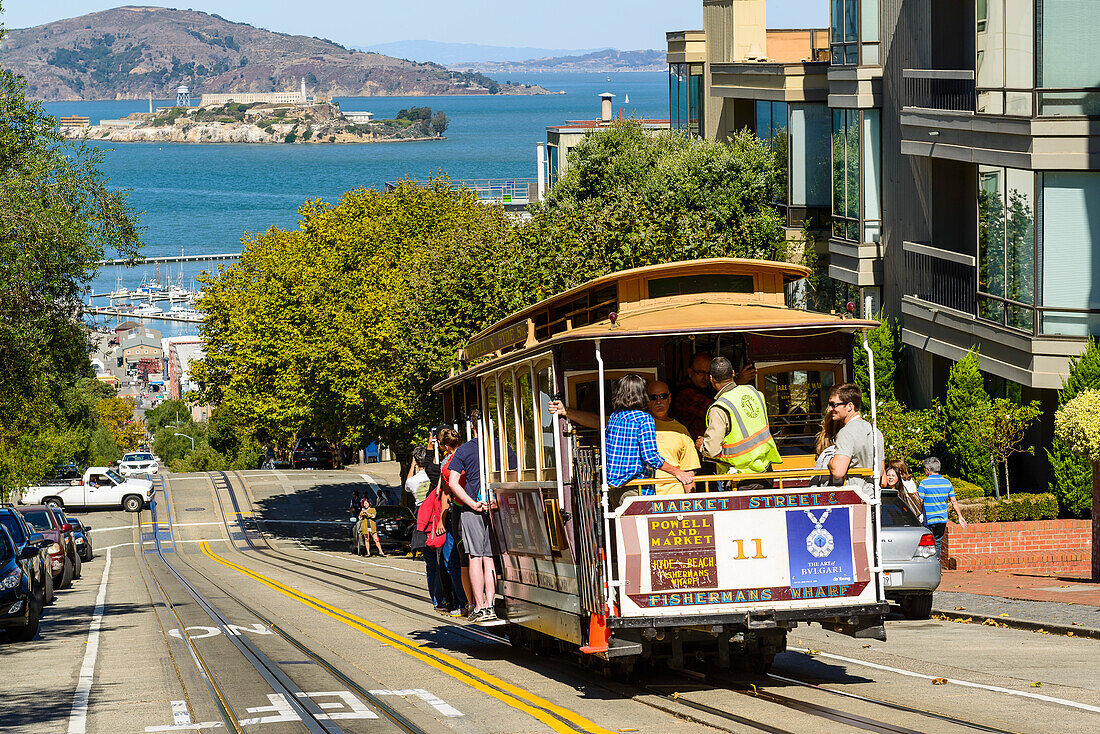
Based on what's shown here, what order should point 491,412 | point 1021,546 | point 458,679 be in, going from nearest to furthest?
point 458,679 < point 491,412 < point 1021,546

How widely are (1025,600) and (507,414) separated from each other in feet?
25.0

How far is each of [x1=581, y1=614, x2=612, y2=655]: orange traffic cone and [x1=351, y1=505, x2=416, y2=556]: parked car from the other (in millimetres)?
25630

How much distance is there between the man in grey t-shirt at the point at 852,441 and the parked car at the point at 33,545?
441 inches

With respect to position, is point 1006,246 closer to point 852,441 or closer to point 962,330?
point 962,330

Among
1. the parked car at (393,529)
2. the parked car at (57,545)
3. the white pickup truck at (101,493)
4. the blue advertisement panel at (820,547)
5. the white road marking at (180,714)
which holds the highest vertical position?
the blue advertisement panel at (820,547)

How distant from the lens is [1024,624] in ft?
48.1

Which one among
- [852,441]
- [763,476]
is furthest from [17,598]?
[852,441]

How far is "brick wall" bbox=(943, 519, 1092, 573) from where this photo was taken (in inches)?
816

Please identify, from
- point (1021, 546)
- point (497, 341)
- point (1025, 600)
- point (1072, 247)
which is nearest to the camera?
point (497, 341)

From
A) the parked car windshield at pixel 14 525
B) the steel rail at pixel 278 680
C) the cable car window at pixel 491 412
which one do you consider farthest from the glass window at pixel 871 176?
the cable car window at pixel 491 412

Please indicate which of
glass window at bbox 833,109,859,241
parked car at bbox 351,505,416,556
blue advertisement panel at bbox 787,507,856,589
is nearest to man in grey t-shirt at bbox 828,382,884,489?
blue advertisement panel at bbox 787,507,856,589

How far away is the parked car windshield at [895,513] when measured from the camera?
15.7 metres

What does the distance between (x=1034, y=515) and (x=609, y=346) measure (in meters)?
13.0

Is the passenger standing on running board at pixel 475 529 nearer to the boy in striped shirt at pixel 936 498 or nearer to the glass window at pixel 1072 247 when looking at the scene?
the boy in striped shirt at pixel 936 498
